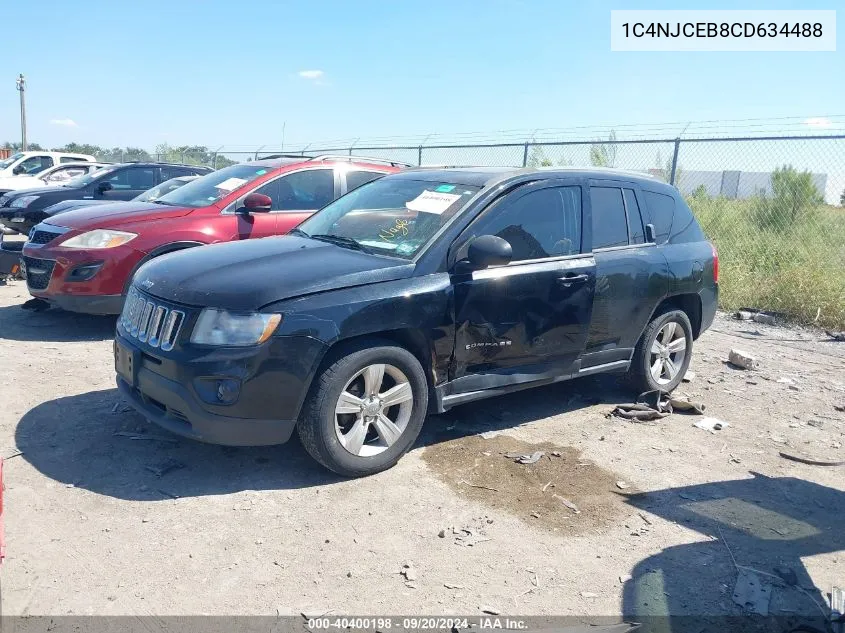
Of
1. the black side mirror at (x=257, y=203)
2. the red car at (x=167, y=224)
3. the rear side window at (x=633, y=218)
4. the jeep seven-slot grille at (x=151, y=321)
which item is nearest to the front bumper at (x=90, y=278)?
the red car at (x=167, y=224)

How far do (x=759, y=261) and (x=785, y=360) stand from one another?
373cm

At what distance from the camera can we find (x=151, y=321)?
13.3 ft

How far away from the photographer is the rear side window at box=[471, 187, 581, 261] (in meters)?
4.62

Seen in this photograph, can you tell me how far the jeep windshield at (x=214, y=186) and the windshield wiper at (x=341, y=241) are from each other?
2.62 metres

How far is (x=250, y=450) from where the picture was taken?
4406mm

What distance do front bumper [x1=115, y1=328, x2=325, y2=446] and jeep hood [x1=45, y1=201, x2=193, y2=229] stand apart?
3367mm

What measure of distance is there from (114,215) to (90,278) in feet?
2.55

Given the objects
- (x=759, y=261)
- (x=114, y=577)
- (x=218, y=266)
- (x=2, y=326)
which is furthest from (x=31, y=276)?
Answer: (x=759, y=261)

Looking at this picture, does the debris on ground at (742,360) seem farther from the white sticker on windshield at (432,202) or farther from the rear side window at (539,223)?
the white sticker on windshield at (432,202)

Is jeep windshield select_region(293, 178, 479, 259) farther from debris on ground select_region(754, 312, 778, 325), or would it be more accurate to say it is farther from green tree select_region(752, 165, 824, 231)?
green tree select_region(752, 165, 824, 231)

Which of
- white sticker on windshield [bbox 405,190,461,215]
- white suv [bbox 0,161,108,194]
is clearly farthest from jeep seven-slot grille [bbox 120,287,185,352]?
white suv [bbox 0,161,108,194]

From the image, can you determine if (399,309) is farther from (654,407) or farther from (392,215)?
(654,407)

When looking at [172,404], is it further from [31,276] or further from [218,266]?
[31,276]

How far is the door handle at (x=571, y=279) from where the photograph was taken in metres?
4.80
